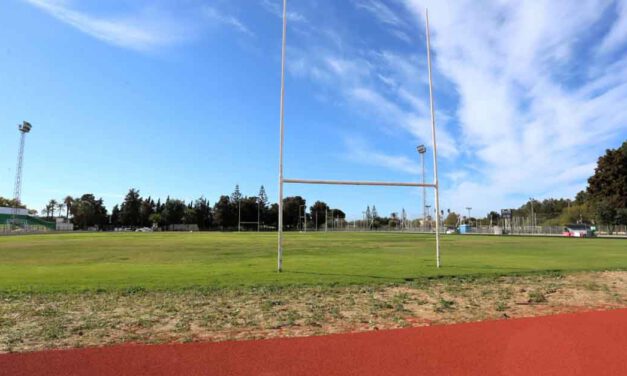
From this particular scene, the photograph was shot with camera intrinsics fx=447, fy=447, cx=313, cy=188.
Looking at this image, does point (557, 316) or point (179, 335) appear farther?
point (557, 316)

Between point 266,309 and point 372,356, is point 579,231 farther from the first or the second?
point 372,356

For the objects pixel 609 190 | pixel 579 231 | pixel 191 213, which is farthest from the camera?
pixel 191 213

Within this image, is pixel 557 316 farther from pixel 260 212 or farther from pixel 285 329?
pixel 260 212

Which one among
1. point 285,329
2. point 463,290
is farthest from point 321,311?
point 463,290

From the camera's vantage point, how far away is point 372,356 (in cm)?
512

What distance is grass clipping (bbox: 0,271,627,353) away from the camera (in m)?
6.12

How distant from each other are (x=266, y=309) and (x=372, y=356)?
3001mm

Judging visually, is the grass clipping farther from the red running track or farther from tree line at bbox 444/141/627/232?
tree line at bbox 444/141/627/232

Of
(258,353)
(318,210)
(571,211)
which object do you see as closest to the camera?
(258,353)

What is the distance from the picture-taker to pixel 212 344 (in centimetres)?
555

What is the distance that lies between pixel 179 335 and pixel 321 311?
2.53m

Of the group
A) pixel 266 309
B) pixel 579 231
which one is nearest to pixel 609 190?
pixel 579 231

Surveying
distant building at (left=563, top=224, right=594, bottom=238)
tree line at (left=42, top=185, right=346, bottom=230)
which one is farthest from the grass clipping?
tree line at (left=42, top=185, right=346, bottom=230)

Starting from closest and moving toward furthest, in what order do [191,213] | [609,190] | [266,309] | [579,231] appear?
[266,309] → [579,231] → [609,190] → [191,213]
